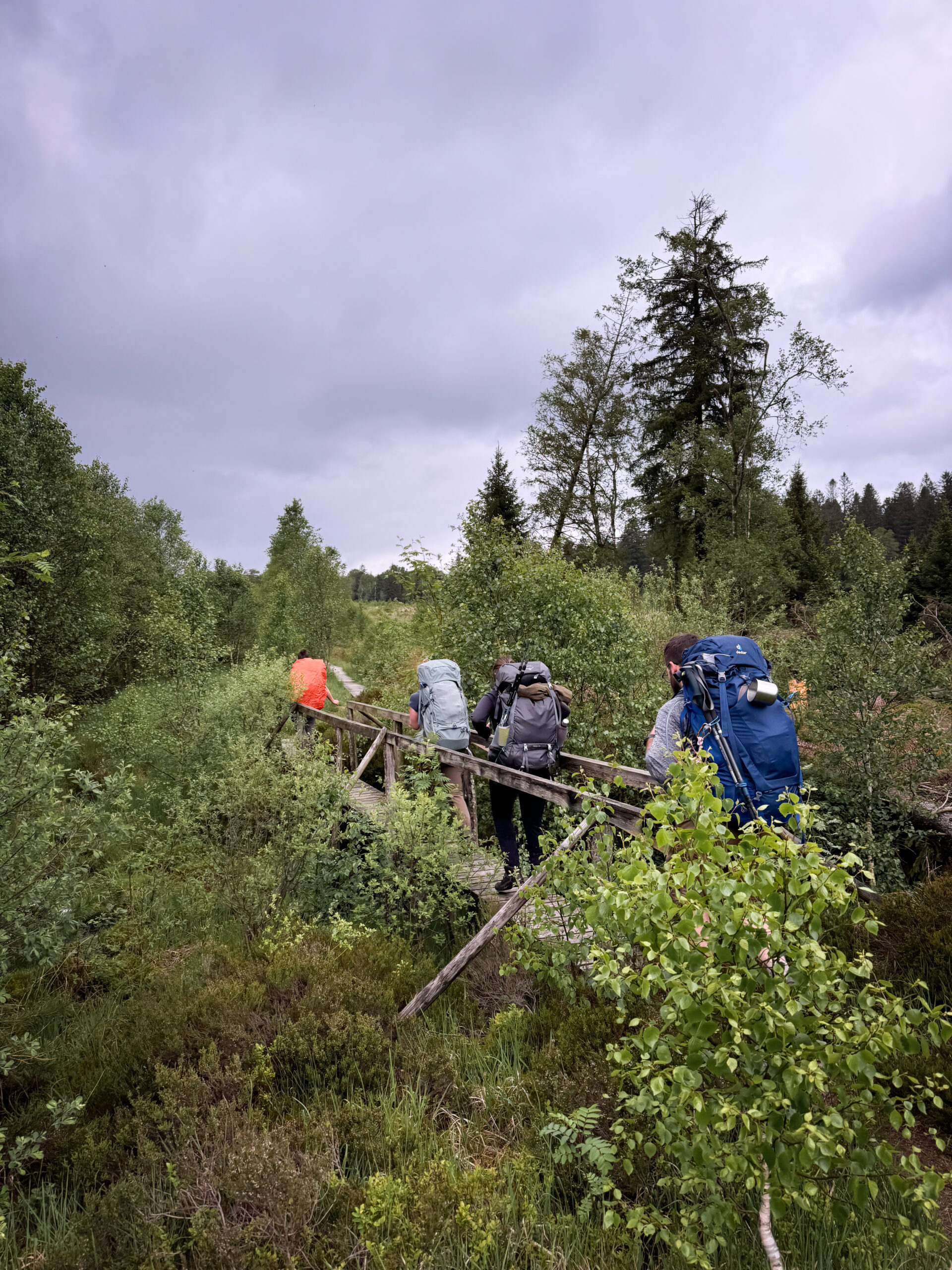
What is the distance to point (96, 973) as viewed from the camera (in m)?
4.86

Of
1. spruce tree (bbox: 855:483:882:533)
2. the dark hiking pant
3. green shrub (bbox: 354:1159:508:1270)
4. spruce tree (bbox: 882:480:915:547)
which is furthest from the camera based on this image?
spruce tree (bbox: 855:483:882:533)

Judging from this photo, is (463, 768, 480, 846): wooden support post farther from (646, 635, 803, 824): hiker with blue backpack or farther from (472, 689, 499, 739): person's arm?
(646, 635, 803, 824): hiker with blue backpack

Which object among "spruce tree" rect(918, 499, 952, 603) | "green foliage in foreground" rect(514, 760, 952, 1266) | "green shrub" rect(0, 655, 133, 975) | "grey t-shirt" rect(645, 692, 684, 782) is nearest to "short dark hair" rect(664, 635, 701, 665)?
"grey t-shirt" rect(645, 692, 684, 782)

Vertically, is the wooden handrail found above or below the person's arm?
below

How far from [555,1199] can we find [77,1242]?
185 cm

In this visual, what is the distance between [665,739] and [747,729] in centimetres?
54

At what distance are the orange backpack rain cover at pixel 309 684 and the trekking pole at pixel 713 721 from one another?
7351 millimetres

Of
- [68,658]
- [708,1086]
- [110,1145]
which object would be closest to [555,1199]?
[708,1086]

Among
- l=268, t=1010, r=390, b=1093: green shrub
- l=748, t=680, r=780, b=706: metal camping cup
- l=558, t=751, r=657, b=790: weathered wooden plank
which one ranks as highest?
l=748, t=680, r=780, b=706: metal camping cup

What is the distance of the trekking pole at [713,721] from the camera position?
3266 mm

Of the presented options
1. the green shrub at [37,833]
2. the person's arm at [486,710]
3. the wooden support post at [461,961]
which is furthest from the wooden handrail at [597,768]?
the green shrub at [37,833]

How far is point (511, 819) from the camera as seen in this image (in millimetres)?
5535

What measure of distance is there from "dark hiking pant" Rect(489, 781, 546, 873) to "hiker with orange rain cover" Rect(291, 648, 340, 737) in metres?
5.14

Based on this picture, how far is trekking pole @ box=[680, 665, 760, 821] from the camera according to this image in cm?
327
